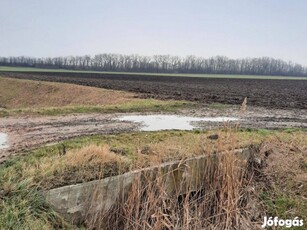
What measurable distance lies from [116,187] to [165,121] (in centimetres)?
629

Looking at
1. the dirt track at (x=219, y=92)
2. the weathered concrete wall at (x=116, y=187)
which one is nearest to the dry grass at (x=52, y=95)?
the dirt track at (x=219, y=92)

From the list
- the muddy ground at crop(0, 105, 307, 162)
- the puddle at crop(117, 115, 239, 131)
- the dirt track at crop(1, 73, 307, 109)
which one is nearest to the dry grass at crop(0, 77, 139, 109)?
the dirt track at crop(1, 73, 307, 109)

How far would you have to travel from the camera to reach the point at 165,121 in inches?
453

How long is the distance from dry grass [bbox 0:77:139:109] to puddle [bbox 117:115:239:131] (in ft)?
21.4

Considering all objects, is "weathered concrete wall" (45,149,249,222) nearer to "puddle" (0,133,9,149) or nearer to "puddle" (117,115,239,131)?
"puddle" (0,133,9,149)

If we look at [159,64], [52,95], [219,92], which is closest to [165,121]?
[219,92]

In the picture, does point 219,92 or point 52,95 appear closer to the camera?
point 52,95

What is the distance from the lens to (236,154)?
6523 millimetres

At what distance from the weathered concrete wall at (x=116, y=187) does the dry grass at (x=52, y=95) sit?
1317cm

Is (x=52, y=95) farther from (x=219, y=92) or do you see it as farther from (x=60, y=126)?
(x=60, y=126)

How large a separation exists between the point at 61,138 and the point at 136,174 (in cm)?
344

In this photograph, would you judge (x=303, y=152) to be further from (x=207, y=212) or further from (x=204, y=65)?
(x=204, y=65)

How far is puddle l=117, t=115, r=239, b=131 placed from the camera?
10086mm

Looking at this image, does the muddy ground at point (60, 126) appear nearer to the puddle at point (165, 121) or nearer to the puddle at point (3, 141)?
the puddle at point (3, 141)
